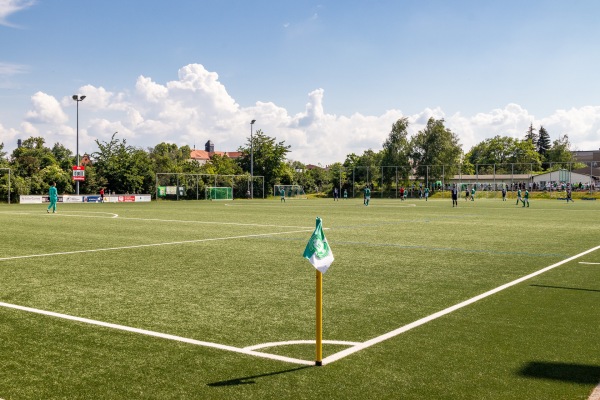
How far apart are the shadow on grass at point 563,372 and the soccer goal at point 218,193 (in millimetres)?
67666

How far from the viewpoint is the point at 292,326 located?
21.4ft

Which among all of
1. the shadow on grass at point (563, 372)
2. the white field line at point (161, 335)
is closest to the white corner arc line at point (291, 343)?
the white field line at point (161, 335)

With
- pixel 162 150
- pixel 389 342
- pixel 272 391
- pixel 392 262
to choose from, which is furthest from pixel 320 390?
pixel 162 150

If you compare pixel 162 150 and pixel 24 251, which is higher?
pixel 162 150

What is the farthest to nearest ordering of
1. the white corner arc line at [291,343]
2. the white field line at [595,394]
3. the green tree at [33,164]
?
the green tree at [33,164]
the white corner arc line at [291,343]
the white field line at [595,394]

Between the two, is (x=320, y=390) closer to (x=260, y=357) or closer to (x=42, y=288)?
(x=260, y=357)

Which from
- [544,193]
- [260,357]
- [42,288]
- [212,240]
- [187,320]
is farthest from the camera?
[544,193]

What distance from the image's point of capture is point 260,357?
5316 millimetres

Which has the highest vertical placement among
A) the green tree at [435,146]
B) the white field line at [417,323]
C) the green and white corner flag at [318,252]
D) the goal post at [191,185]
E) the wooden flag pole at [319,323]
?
the green tree at [435,146]

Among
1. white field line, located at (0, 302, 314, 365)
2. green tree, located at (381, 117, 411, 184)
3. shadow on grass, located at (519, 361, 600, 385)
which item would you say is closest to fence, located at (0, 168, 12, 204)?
white field line, located at (0, 302, 314, 365)

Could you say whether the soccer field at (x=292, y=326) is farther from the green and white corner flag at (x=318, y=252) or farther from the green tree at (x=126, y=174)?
the green tree at (x=126, y=174)

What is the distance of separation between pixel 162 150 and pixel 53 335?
179m

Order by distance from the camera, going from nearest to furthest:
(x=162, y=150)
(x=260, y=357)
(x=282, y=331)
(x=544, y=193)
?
(x=260, y=357) < (x=282, y=331) < (x=544, y=193) < (x=162, y=150)

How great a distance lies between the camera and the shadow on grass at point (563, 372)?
4.72m
